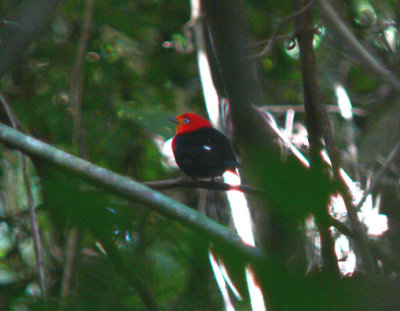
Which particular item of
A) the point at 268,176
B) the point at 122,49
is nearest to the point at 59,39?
the point at 122,49

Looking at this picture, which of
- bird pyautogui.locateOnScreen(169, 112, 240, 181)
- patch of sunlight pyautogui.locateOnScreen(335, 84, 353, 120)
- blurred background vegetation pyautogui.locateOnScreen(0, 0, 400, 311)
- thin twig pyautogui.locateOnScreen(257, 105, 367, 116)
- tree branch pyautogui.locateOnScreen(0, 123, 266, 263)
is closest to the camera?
tree branch pyautogui.locateOnScreen(0, 123, 266, 263)

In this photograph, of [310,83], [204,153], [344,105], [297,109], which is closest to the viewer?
[310,83]

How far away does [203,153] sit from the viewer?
11.9 ft

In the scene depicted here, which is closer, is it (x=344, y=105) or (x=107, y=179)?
(x=107, y=179)

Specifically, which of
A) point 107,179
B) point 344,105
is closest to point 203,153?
point 344,105

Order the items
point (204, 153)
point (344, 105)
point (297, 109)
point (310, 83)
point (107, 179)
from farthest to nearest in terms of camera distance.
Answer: point (297, 109) < point (344, 105) < point (204, 153) < point (310, 83) < point (107, 179)

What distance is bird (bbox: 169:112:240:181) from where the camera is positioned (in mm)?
3475

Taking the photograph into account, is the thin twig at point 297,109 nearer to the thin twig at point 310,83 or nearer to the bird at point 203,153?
the bird at point 203,153

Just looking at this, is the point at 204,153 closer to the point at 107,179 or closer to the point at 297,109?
the point at 297,109

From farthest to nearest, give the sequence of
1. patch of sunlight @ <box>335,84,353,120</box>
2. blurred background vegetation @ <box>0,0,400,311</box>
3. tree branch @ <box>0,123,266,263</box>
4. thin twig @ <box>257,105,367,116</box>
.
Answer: patch of sunlight @ <box>335,84,353,120</box> → thin twig @ <box>257,105,367,116</box> → blurred background vegetation @ <box>0,0,400,311</box> → tree branch @ <box>0,123,266,263</box>

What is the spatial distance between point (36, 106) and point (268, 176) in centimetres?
370

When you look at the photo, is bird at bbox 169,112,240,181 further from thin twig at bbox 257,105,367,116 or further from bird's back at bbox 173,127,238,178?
thin twig at bbox 257,105,367,116

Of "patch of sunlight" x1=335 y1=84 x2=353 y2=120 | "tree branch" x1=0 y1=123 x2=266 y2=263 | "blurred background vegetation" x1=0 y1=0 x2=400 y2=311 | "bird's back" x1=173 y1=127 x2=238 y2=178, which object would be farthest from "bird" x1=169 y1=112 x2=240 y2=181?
"tree branch" x1=0 y1=123 x2=266 y2=263

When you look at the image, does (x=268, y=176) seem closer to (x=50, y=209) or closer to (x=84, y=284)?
(x=50, y=209)
